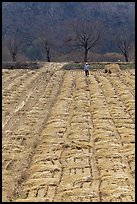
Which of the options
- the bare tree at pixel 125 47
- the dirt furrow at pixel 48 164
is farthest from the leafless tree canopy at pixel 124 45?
the dirt furrow at pixel 48 164

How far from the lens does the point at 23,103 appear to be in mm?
15633

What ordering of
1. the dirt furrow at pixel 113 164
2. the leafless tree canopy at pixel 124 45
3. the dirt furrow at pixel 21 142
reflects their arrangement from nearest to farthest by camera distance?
the dirt furrow at pixel 113 164, the dirt furrow at pixel 21 142, the leafless tree canopy at pixel 124 45

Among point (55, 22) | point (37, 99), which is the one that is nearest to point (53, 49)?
point (55, 22)

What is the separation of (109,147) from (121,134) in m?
1.26

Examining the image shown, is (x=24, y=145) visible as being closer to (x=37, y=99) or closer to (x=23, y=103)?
(x=23, y=103)

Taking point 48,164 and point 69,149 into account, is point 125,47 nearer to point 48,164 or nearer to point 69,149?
point 69,149

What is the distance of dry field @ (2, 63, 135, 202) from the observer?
6.97 m

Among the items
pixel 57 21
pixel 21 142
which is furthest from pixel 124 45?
pixel 57 21

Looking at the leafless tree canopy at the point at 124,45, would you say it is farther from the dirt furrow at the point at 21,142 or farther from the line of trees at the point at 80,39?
the dirt furrow at the point at 21,142

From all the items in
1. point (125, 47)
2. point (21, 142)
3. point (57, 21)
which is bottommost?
point (21, 142)

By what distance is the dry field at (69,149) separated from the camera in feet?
22.9

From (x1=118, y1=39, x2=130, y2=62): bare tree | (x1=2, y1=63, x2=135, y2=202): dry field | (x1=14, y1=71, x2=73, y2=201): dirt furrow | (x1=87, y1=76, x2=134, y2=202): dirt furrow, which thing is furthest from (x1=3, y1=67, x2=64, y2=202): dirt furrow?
(x1=118, y1=39, x2=130, y2=62): bare tree

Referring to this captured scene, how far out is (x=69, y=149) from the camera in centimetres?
924

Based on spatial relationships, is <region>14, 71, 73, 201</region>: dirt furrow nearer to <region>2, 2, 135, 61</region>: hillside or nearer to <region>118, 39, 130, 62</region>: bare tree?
<region>118, 39, 130, 62</region>: bare tree
